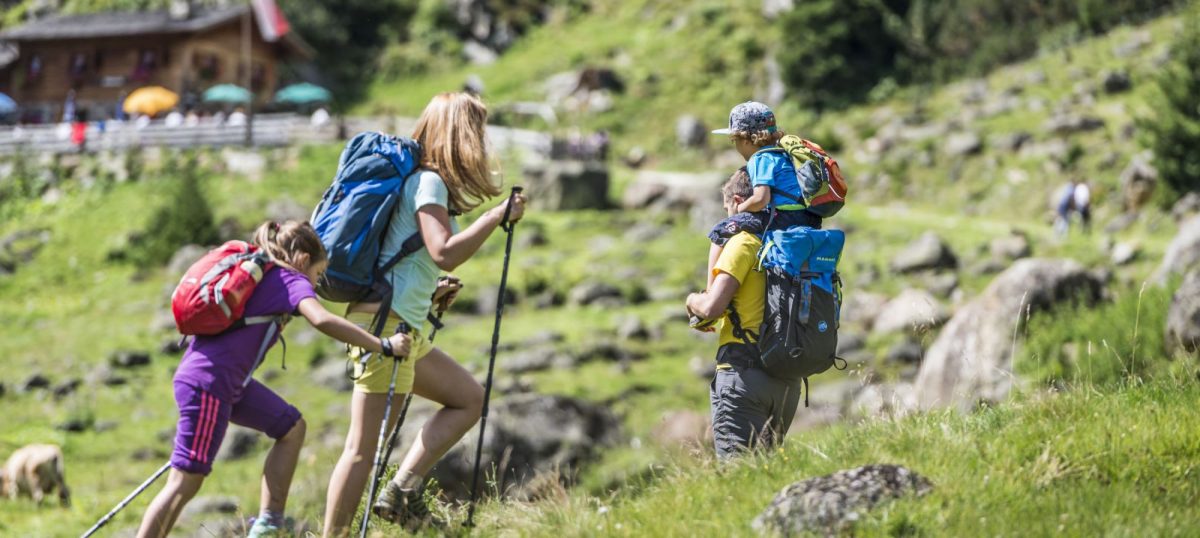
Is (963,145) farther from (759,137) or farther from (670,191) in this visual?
(759,137)

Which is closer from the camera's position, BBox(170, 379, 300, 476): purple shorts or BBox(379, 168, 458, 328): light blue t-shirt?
BBox(170, 379, 300, 476): purple shorts

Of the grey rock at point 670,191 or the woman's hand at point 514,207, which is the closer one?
the woman's hand at point 514,207

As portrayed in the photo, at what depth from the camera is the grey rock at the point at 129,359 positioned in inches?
936

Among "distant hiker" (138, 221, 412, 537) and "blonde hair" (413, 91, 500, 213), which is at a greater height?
"blonde hair" (413, 91, 500, 213)

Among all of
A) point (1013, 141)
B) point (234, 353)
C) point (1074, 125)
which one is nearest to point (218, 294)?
point (234, 353)

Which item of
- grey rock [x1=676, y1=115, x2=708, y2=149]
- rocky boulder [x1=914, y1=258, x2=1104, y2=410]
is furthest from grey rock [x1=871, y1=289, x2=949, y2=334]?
grey rock [x1=676, y1=115, x2=708, y2=149]

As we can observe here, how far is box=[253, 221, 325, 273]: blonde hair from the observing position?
5.88 metres

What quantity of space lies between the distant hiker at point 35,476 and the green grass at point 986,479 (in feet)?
36.4

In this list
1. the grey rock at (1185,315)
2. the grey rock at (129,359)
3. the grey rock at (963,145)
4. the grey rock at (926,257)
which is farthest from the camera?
the grey rock at (963,145)

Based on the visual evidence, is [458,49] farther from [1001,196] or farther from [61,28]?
[1001,196]

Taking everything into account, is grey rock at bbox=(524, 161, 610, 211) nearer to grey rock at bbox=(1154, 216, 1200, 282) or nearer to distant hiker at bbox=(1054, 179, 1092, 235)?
distant hiker at bbox=(1054, 179, 1092, 235)

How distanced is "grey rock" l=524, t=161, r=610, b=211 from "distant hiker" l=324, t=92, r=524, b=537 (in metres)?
27.1

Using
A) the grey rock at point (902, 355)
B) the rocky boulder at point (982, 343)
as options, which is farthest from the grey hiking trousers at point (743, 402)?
the grey rock at point (902, 355)

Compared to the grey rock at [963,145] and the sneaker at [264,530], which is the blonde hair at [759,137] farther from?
the grey rock at [963,145]
